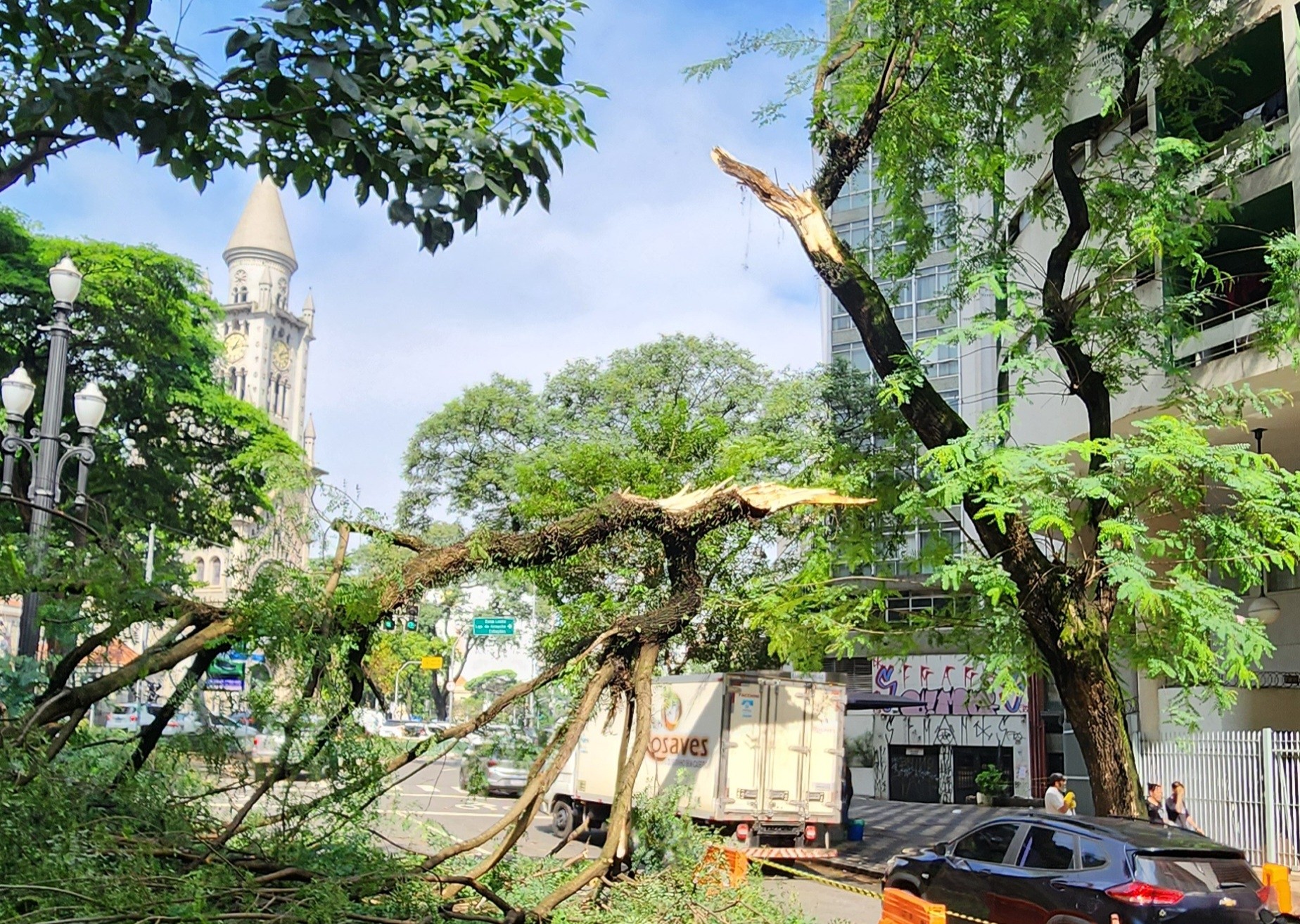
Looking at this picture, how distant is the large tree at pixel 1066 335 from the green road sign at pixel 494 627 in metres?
20.7

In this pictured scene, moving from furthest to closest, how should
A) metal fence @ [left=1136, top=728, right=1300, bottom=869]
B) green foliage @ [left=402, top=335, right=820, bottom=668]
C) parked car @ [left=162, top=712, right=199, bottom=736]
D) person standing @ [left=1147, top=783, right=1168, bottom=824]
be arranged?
green foliage @ [left=402, top=335, right=820, bottom=668] → metal fence @ [left=1136, top=728, right=1300, bottom=869] → person standing @ [left=1147, top=783, right=1168, bottom=824] → parked car @ [left=162, top=712, right=199, bottom=736]

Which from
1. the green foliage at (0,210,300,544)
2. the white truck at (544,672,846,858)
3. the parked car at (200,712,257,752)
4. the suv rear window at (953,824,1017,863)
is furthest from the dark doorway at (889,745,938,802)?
the parked car at (200,712,257,752)

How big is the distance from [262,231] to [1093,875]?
131597 mm

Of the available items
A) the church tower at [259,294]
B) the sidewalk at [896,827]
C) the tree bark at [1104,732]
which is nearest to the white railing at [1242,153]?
the tree bark at [1104,732]

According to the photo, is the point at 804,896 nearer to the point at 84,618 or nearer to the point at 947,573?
the point at 947,573

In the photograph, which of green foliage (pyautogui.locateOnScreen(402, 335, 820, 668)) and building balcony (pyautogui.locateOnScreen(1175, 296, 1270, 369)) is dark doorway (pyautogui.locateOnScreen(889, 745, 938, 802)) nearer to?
green foliage (pyautogui.locateOnScreen(402, 335, 820, 668))

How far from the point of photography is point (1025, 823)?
429 inches

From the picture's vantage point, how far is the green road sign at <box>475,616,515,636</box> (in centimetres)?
3347

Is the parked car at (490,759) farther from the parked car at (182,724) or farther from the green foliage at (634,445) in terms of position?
the green foliage at (634,445)

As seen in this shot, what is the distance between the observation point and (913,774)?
33656mm

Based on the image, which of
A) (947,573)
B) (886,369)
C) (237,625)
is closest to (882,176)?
(886,369)

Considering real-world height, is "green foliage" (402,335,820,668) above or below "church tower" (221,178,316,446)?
below

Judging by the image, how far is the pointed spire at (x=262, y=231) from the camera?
5094 inches

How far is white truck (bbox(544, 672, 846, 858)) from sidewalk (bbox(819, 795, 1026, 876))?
138 centimetres
